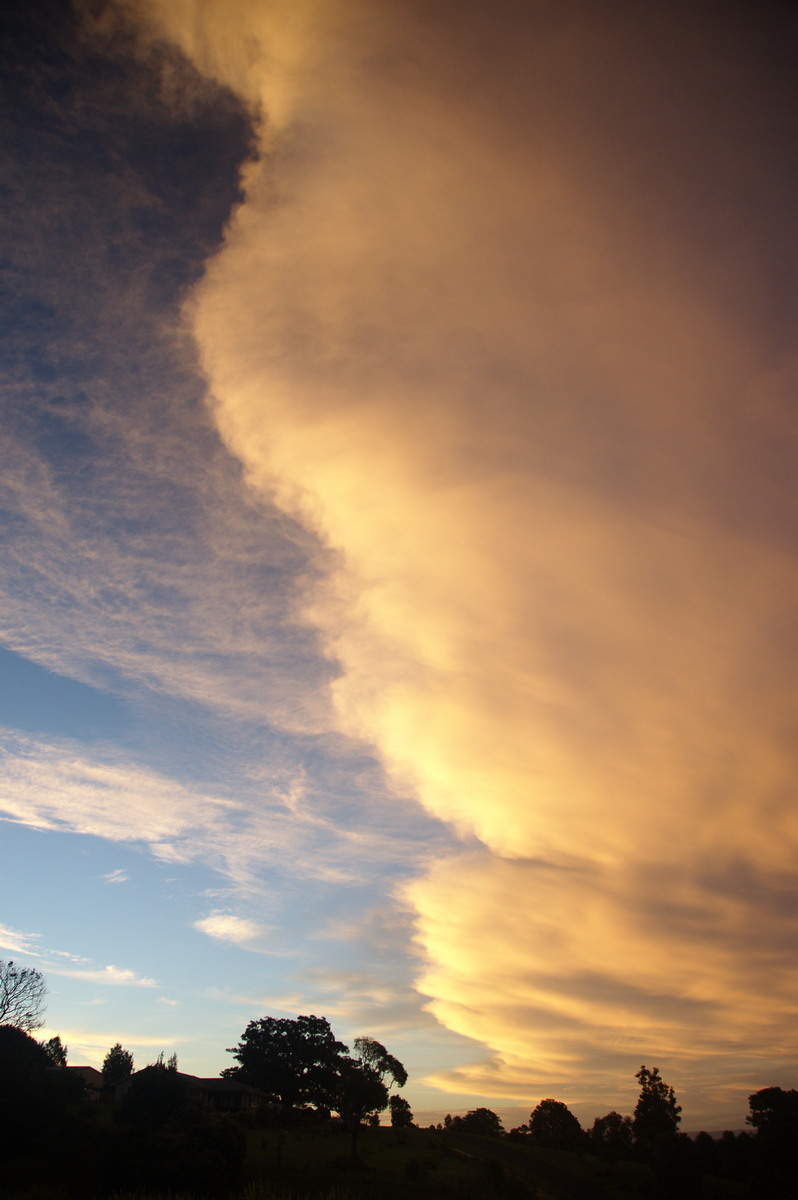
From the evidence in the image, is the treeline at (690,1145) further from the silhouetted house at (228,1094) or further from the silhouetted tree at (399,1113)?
the silhouetted house at (228,1094)

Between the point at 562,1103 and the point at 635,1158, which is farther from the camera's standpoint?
the point at 562,1103

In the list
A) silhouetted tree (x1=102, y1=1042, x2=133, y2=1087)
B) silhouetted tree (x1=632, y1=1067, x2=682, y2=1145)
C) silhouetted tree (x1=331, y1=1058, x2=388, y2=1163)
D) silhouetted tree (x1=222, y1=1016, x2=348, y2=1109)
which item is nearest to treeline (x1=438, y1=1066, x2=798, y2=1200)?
silhouetted tree (x1=632, y1=1067, x2=682, y2=1145)

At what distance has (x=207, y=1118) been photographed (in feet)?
168

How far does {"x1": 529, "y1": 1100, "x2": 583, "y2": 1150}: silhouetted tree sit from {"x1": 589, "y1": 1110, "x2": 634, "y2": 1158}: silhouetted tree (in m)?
7.07

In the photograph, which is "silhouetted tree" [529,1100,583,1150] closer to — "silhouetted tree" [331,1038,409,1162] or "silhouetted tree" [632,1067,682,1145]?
"silhouetted tree" [632,1067,682,1145]

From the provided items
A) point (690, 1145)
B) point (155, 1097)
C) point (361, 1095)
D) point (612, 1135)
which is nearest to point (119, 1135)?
point (155, 1097)

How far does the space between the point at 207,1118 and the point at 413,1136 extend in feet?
198

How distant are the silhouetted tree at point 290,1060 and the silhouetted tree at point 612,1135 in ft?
152

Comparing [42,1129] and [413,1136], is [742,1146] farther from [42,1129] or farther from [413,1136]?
[42,1129]

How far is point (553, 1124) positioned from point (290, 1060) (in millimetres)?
73421

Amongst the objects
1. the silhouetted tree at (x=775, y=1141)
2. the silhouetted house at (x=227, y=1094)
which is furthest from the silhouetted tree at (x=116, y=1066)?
the silhouetted tree at (x=775, y=1141)

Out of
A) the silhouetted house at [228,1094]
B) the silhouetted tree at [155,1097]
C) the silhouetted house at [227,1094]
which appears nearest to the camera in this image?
the silhouetted tree at [155,1097]

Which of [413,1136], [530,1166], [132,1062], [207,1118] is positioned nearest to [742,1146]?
[530,1166]

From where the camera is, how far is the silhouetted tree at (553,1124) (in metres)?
135
